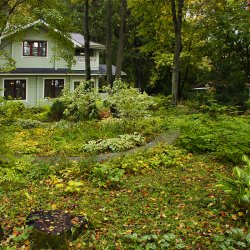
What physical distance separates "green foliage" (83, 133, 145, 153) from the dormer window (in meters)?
18.4

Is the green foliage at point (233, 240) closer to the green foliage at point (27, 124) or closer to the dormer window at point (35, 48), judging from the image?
the green foliage at point (27, 124)

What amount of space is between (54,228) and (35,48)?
24858mm

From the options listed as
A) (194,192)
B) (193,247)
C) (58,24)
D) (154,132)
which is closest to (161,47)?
(58,24)

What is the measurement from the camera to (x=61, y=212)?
5.89 metres

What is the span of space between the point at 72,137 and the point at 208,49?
17.7m

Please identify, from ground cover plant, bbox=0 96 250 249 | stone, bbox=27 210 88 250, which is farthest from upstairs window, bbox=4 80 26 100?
stone, bbox=27 210 88 250

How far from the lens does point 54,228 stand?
17.1 ft

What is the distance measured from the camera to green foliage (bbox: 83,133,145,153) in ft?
35.4

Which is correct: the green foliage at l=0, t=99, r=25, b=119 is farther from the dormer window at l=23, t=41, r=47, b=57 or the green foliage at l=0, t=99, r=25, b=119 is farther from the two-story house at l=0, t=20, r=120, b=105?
the dormer window at l=23, t=41, r=47, b=57

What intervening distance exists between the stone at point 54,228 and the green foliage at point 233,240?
2.04 m

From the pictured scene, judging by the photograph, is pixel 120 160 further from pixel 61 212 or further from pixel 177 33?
pixel 177 33

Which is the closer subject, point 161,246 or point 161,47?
point 161,246

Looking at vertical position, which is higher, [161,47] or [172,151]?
[161,47]

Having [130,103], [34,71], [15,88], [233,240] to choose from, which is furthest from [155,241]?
[15,88]
